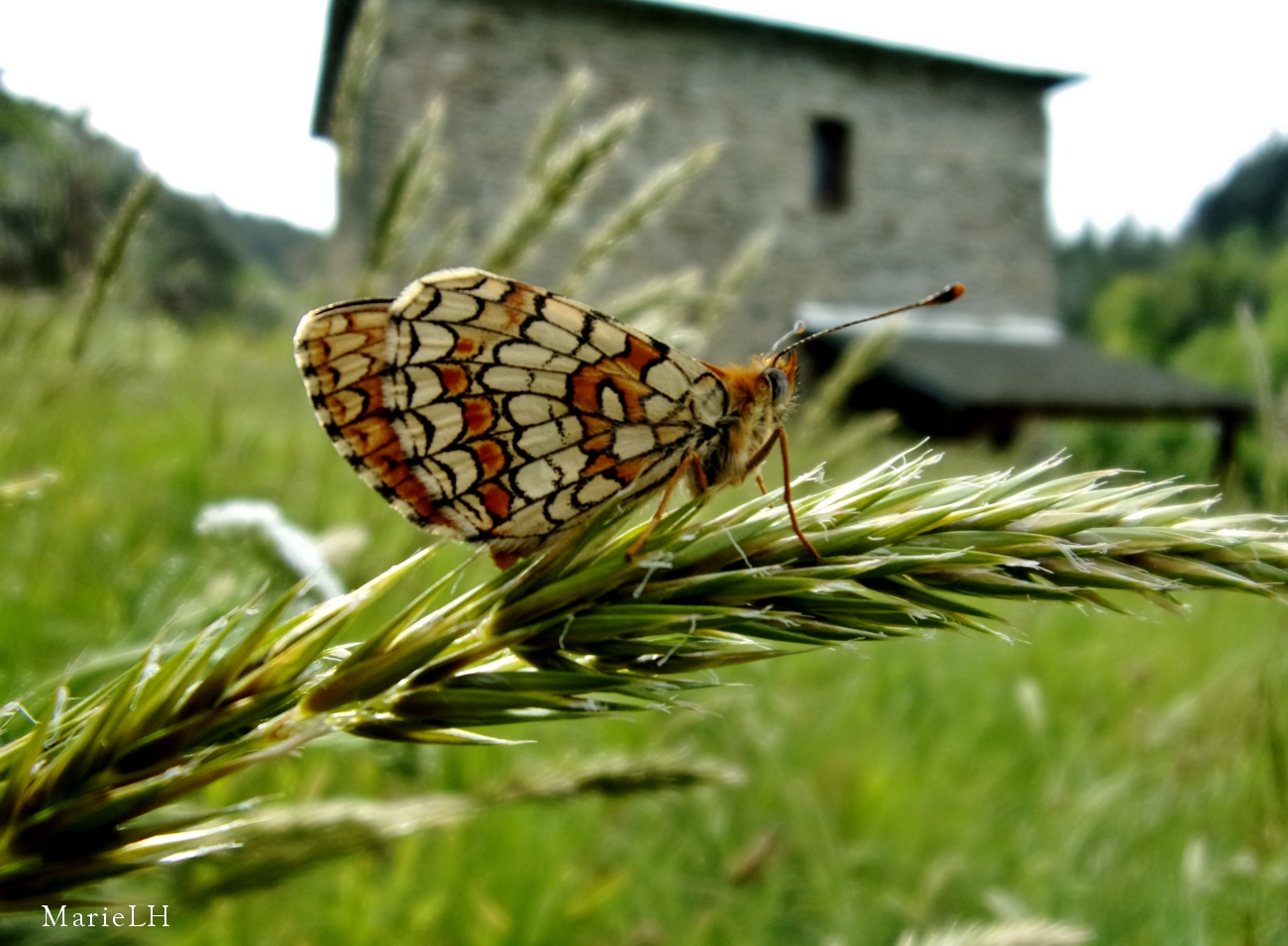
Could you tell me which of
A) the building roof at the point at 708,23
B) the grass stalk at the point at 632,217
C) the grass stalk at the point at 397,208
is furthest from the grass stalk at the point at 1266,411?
the building roof at the point at 708,23

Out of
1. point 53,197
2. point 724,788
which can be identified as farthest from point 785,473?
point 53,197

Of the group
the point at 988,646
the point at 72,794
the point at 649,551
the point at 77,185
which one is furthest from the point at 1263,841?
the point at 77,185

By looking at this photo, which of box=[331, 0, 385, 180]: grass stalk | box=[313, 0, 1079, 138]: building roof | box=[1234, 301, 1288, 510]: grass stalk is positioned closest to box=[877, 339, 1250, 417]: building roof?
box=[313, 0, 1079, 138]: building roof

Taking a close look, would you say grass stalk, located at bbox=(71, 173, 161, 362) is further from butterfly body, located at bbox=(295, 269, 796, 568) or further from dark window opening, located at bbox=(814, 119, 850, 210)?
dark window opening, located at bbox=(814, 119, 850, 210)

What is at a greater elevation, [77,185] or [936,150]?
[936,150]

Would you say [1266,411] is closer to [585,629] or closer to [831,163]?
[585,629]

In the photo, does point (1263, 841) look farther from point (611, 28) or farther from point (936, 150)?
point (936, 150)
